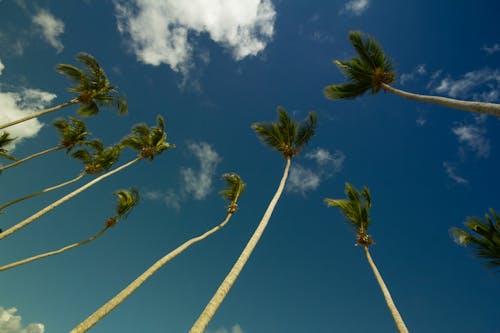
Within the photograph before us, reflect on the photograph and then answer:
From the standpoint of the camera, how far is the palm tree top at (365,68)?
38.2ft

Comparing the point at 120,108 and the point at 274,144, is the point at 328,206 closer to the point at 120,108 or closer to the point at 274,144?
the point at 274,144

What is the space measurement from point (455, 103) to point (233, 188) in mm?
10788

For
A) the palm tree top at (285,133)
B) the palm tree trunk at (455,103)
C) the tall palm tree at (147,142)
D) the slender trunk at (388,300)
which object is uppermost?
the tall palm tree at (147,142)

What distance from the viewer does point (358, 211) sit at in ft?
47.0

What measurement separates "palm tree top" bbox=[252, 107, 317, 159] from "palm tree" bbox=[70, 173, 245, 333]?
2.94 m

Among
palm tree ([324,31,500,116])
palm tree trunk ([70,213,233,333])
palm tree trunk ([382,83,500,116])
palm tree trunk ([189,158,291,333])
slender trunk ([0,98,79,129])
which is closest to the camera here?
palm tree trunk ([189,158,291,333])

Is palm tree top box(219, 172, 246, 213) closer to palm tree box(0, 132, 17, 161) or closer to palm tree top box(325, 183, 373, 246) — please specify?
palm tree top box(325, 183, 373, 246)

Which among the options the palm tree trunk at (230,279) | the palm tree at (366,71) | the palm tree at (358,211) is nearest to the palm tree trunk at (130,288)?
the palm tree trunk at (230,279)

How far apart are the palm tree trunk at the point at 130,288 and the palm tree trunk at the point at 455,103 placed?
34.7 feet

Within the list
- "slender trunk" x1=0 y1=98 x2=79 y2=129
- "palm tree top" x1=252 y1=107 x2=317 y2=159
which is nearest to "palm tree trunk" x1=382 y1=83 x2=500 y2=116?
"palm tree top" x1=252 y1=107 x2=317 y2=159

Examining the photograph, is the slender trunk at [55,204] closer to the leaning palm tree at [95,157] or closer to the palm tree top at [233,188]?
the leaning palm tree at [95,157]

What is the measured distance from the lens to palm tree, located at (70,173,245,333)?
8087 mm

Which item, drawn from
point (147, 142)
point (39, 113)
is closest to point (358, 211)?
point (147, 142)

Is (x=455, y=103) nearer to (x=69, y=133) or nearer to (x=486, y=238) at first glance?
(x=486, y=238)
